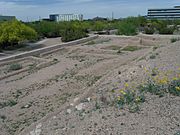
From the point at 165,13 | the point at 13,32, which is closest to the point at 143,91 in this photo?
the point at 13,32

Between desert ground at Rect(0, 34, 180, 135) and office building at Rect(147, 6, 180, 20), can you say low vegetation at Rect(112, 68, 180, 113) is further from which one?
office building at Rect(147, 6, 180, 20)

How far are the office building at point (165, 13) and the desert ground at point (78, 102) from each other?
8321cm

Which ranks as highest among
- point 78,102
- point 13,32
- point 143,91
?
point 13,32

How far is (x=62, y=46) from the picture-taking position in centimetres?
2109

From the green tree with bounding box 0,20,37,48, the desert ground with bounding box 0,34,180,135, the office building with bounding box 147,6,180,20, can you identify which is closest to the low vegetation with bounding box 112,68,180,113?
the desert ground with bounding box 0,34,180,135

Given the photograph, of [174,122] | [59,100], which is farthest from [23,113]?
[174,122]

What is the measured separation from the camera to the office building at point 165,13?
8831cm

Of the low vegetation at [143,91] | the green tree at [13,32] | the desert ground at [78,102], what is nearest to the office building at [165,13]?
the green tree at [13,32]

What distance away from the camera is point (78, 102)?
6195mm

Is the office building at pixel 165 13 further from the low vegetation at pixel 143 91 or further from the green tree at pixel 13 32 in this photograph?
the low vegetation at pixel 143 91

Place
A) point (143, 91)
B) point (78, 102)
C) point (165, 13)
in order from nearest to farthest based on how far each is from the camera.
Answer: point (143, 91) → point (78, 102) → point (165, 13)

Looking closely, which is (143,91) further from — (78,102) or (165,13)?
(165,13)

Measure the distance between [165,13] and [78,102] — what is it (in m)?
94.2

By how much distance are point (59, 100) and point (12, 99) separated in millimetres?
2022
